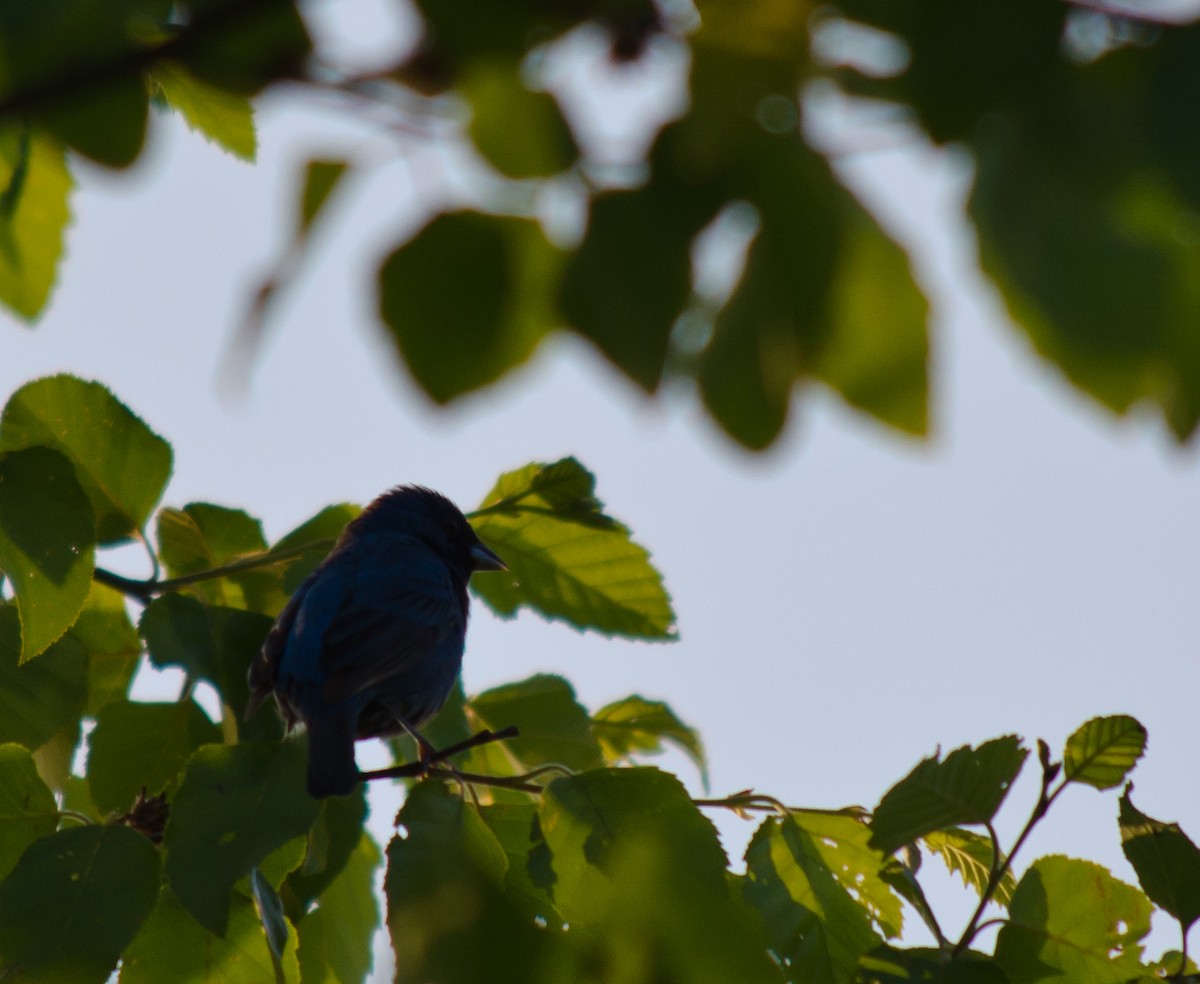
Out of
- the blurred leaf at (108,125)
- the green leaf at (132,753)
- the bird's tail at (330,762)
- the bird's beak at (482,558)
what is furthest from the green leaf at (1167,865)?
the bird's beak at (482,558)

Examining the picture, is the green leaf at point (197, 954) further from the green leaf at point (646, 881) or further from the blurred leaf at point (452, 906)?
the green leaf at point (646, 881)

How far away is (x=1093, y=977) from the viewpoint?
2893 millimetres

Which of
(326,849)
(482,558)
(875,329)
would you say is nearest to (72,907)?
(326,849)

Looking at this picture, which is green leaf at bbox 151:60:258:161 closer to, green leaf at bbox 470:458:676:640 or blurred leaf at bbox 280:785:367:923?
blurred leaf at bbox 280:785:367:923

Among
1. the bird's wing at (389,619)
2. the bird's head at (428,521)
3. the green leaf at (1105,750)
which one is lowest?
the bird's head at (428,521)

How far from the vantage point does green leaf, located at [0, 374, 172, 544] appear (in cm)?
345

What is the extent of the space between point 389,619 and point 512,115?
13.5 feet

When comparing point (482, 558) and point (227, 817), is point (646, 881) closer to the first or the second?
point (227, 817)

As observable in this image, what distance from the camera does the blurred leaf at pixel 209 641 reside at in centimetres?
331

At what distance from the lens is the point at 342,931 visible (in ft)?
11.7

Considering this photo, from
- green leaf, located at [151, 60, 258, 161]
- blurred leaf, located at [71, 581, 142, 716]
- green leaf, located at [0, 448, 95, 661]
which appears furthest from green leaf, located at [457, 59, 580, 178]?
blurred leaf, located at [71, 581, 142, 716]

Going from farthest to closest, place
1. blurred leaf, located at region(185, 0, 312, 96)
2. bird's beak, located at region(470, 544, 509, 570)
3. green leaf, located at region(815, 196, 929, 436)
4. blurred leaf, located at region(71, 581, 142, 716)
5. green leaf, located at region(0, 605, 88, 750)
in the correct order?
bird's beak, located at region(470, 544, 509, 570)
blurred leaf, located at region(71, 581, 142, 716)
green leaf, located at region(0, 605, 88, 750)
green leaf, located at region(815, 196, 929, 436)
blurred leaf, located at region(185, 0, 312, 96)

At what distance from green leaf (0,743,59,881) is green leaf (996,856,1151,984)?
2.15 m

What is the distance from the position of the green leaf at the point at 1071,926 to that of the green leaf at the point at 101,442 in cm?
241
